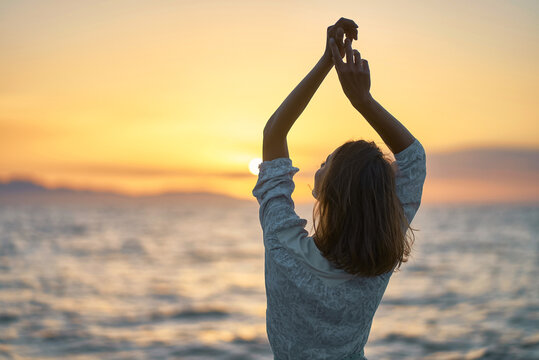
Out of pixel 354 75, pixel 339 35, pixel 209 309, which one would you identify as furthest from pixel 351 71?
pixel 209 309

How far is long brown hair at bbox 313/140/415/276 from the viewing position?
4.67 ft

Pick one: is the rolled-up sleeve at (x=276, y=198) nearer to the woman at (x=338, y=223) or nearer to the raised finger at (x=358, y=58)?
the woman at (x=338, y=223)

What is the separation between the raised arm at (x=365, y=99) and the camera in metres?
1.48

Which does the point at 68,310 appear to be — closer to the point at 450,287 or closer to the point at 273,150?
the point at 450,287

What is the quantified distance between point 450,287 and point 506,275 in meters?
4.09

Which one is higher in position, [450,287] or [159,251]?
[159,251]

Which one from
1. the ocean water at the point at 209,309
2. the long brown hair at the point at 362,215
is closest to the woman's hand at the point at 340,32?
the long brown hair at the point at 362,215

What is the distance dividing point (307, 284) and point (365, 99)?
1.82ft

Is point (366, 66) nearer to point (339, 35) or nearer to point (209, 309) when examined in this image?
point (339, 35)

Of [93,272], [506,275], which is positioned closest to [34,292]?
[93,272]

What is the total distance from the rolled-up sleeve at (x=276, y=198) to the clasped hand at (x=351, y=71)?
280 mm

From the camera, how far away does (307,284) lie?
147 cm

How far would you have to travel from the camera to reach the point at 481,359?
9.69m

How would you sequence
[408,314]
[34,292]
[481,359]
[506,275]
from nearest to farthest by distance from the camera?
[481,359], [408,314], [34,292], [506,275]
